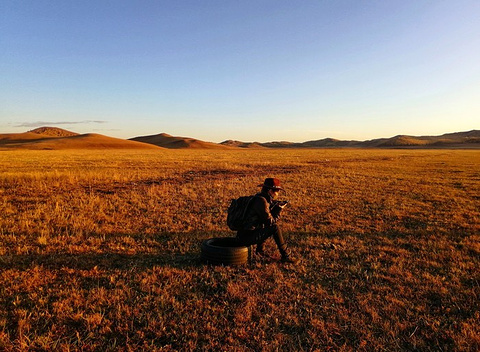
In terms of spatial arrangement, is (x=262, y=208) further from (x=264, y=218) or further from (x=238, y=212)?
(x=238, y=212)

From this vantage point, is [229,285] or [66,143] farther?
[66,143]

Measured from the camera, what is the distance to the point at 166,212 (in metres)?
11.2

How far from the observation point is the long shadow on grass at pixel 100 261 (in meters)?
6.18

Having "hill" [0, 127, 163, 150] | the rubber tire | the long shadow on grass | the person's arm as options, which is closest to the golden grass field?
the long shadow on grass

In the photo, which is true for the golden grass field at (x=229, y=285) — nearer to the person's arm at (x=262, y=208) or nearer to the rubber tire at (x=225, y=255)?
the rubber tire at (x=225, y=255)

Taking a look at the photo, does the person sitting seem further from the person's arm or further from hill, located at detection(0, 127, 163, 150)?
hill, located at detection(0, 127, 163, 150)

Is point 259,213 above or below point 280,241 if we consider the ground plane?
above

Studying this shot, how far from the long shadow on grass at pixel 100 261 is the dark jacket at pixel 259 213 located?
156 cm

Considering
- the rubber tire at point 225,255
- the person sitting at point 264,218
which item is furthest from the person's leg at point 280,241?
the rubber tire at point 225,255

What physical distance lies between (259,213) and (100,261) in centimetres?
380

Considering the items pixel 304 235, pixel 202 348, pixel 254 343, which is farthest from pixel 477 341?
pixel 304 235

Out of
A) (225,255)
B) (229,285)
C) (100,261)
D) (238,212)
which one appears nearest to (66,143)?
(100,261)

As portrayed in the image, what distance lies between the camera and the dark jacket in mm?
6008

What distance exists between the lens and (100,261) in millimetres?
6516
